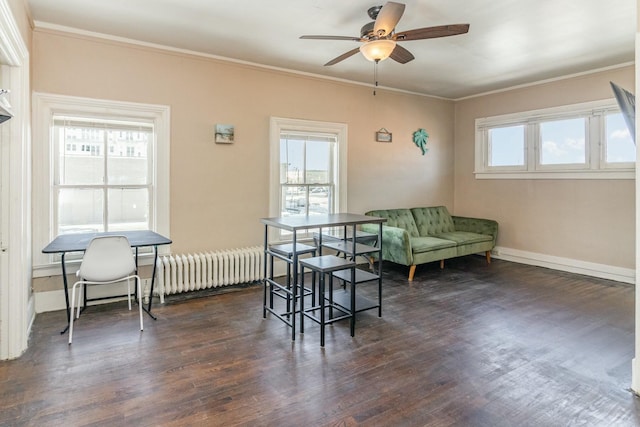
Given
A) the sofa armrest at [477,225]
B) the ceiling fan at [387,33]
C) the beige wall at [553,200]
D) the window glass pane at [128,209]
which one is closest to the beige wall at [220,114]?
the window glass pane at [128,209]

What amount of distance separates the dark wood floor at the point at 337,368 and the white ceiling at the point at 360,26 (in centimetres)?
271

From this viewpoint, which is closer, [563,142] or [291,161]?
[291,161]

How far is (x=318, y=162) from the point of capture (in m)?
5.05

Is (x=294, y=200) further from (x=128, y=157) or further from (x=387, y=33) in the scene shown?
(x=387, y=33)

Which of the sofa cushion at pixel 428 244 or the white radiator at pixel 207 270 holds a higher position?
the sofa cushion at pixel 428 244

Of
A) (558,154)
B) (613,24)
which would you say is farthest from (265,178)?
(558,154)

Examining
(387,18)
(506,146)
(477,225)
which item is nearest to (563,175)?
(506,146)

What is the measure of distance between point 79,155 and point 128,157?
0.44m

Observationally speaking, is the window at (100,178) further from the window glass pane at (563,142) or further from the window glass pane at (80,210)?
the window glass pane at (563,142)

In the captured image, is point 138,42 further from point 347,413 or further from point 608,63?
point 608,63

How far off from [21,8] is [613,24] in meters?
4.99

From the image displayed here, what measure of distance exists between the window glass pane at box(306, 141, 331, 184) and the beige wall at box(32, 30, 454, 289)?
1.12ft

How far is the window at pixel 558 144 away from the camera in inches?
181

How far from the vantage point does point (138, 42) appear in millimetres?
3719
